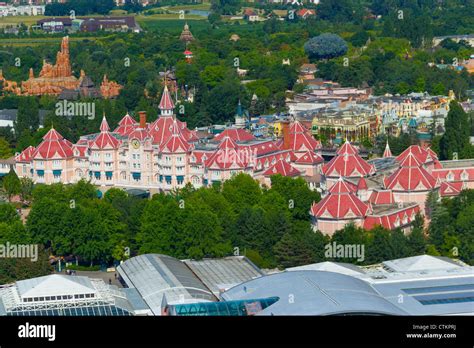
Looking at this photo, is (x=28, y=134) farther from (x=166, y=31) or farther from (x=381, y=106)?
(x=166, y=31)

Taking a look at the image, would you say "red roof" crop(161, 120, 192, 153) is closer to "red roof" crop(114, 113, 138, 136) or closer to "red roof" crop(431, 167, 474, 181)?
"red roof" crop(114, 113, 138, 136)

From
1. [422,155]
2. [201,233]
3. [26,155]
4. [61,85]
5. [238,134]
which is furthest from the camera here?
[61,85]

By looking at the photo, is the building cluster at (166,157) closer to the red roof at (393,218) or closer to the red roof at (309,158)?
the red roof at (309,158)

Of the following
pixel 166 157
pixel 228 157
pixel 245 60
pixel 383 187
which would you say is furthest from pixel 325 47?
pixel 383 187

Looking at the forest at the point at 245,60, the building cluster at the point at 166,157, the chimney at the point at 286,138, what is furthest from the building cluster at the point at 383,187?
the forest at the point at 245,60

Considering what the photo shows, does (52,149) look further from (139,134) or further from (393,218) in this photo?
(393,218)
